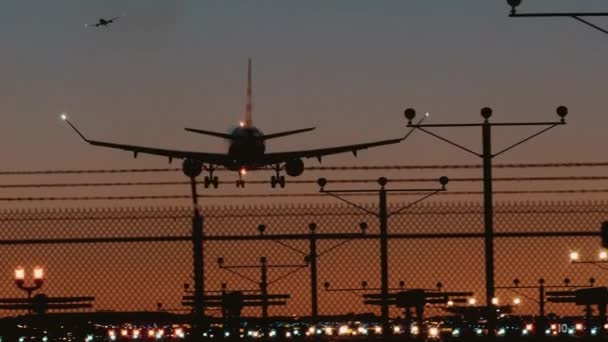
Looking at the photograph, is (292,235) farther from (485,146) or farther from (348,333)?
(348,333)

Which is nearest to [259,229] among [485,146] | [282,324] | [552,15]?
[282,324]

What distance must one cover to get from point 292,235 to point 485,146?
4.73 meters

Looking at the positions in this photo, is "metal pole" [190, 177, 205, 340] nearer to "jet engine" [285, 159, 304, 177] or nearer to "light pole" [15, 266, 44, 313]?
"light pole" [15, 266, 44, 313]

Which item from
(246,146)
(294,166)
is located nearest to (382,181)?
(294,166)

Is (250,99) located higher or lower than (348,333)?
higher

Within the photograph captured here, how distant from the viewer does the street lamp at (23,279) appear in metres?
30.3

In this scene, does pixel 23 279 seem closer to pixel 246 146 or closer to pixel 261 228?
pixel 261 228

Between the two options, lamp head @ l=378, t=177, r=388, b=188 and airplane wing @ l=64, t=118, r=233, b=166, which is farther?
airplane wing @ l=64, t=118, r=233, b=166

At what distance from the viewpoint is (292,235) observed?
88.4 feet

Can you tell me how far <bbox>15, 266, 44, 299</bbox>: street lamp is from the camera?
30.3 metres

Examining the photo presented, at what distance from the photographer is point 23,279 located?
31.6 metres

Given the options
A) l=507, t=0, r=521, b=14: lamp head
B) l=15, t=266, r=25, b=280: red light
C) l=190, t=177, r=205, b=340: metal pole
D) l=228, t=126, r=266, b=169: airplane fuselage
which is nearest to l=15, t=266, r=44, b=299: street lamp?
l=15, t=266, r=25, b=280: red light

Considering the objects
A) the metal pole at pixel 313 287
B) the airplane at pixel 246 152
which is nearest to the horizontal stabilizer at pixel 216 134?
the airplane at pixel 246 152

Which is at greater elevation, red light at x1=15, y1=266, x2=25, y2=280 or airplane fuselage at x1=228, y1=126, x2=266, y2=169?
airplane fuselage at x1=228, y1=126, x2=266, y2=169
